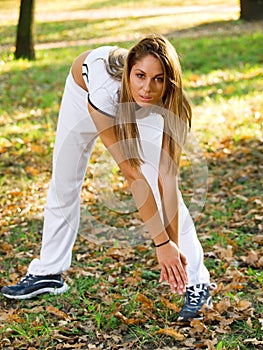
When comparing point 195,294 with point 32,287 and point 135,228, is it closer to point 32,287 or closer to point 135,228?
point 32,287

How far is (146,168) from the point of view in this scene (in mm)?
3426

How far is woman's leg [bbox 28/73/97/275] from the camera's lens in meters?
3.67

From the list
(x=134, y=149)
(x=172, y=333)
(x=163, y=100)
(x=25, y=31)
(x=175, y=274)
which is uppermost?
(x=25, y=31)

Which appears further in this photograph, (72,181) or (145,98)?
(72,181)

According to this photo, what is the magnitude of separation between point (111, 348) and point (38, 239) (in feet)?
6.06

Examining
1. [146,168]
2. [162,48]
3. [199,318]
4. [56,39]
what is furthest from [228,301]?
[56,39]

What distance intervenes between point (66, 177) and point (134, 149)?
772 millimetres

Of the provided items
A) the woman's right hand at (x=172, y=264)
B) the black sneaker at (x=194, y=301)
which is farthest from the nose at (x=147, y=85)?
the black sneaker at (x=194, y=301)

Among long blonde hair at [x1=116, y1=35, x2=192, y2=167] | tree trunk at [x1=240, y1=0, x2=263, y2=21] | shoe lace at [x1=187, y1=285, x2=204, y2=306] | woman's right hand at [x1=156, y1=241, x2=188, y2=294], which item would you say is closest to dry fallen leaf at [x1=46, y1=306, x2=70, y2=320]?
shoe lace at [x1=187, y1=285, x2=204, y2=306]

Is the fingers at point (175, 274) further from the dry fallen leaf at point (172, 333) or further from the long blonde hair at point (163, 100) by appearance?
the long blonde hair at point (163, 100)

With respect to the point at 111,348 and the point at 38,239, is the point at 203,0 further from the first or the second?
the point at 111,348

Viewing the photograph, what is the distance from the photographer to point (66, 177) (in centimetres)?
381

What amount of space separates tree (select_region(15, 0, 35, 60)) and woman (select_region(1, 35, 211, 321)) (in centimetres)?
824

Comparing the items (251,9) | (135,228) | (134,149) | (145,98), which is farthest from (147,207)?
(251,9)
